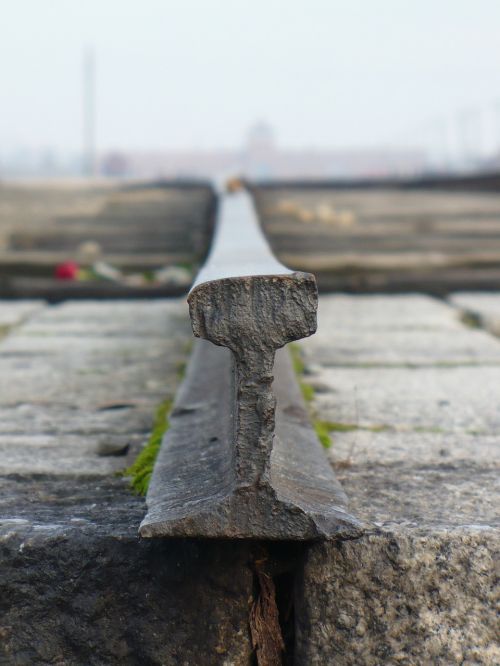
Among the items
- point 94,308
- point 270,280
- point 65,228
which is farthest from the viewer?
point 65,228

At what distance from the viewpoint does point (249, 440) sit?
38.0 inches

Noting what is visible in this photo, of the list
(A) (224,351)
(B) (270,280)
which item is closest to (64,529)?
(B) (270,280)

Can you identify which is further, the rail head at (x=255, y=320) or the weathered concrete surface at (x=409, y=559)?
the weathered concrete surface at (x=409, y=559)

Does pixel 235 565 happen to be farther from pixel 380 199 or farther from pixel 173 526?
pixel 380 199

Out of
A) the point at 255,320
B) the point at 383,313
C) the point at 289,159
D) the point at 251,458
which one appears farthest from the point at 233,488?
the point at 289,159

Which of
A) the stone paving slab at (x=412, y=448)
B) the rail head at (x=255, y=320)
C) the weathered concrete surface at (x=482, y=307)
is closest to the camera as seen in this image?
the rail head at (x=255, y=320)

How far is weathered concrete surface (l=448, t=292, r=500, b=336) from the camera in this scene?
285 centimetres

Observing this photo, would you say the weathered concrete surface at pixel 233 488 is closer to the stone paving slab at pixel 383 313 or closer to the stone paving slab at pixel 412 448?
the stone paving slab at pixel 412 448

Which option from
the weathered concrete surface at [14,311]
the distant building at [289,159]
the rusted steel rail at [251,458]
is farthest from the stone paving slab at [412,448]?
the distant building at [289,159]

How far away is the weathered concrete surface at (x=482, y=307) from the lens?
2.85 meters

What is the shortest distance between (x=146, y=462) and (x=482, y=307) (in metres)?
2.13

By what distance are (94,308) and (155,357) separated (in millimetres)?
1091

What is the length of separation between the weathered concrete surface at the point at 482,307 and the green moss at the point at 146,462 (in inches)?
59.2

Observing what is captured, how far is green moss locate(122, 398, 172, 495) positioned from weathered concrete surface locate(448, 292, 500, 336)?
4.93 ft
